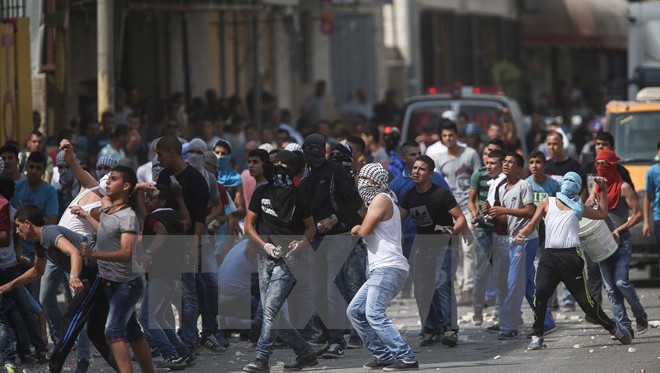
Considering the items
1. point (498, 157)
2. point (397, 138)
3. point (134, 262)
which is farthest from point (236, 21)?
point (134, 262)

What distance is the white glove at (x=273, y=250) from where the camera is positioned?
11977 millimetres

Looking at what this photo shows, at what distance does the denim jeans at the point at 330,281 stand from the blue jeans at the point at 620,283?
7.49 ft

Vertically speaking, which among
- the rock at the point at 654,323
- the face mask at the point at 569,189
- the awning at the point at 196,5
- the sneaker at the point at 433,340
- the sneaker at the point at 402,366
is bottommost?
the rock at the point at 654,323

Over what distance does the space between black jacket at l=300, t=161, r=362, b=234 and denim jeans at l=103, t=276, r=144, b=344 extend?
2.50m

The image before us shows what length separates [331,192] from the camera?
1298 cm

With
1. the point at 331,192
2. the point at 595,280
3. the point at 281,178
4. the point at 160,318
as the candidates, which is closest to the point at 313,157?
the point at 331,192

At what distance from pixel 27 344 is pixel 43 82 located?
23.9 ft

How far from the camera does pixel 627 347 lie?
42.7ft

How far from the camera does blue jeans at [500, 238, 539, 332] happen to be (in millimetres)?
13977

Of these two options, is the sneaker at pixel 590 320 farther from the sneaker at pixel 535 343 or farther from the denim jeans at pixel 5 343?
the denim jeans at pixel 5 343

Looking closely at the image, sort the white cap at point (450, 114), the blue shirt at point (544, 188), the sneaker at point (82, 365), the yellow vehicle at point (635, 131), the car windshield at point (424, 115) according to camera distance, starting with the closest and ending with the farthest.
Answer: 1. the sneaker at point (82, 365)
2. the blue shirt at point (544, 188)
3. the yellow vehicle at point (635, 131)
4. the white cap at point (450, 114)
5. the car windshield at point (424, 115)

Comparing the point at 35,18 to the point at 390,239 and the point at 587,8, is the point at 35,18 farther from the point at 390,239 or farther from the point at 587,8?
the point at 587,8

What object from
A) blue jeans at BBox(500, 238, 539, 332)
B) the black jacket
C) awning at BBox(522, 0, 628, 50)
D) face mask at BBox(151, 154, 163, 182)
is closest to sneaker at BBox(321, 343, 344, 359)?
the black jacket

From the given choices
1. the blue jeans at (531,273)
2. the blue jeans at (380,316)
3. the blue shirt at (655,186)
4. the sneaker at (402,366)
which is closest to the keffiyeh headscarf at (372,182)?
the blue jeans at (380,316)
